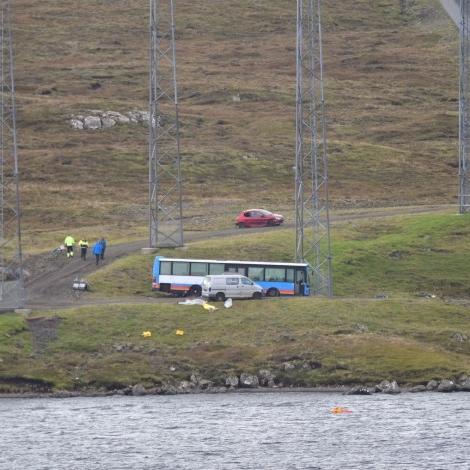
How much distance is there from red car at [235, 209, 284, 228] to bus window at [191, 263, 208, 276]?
2852 centimetres

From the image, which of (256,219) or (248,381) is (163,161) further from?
(248,381)

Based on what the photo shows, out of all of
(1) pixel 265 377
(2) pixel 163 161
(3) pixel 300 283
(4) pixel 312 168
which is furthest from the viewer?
(2) pixel 163 161

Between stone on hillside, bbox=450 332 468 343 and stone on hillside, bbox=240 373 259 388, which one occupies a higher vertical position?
stone on hillside, bbox=450 332 468 343

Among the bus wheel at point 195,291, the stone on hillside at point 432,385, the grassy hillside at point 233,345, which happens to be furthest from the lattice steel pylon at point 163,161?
the stone on hillside at point 432,385

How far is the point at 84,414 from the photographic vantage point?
2936 inches

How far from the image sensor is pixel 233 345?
85.2 metres

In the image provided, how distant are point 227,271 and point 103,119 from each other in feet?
281

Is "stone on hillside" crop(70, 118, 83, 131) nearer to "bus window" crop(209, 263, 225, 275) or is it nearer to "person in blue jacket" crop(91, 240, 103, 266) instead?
"person in blue jacket" crop(91, 240, 103, 266)

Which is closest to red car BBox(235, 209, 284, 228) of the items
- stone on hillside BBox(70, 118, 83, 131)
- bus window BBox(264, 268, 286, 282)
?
bus window BBox(264, 268, 286, 282)

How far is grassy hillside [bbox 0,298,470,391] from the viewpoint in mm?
81812

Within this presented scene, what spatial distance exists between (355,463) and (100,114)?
122m

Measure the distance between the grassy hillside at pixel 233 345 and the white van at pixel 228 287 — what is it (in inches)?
73.7

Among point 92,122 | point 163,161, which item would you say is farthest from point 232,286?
point 92,122

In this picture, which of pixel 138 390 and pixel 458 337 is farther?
pixel 458 337
